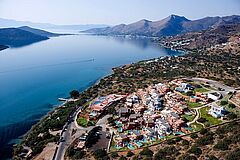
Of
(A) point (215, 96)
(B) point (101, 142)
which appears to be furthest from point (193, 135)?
(A) point (215, 96)

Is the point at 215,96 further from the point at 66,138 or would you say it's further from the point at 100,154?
the point at 66,138

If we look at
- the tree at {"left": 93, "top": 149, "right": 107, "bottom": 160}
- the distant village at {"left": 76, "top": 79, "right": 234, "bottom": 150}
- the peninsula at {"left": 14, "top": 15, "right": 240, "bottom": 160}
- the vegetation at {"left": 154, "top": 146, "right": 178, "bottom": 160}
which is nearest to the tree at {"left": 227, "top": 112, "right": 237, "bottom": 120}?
the peninsula at {"left": 14, "top": 15, "right": 240, "bottom": 160}

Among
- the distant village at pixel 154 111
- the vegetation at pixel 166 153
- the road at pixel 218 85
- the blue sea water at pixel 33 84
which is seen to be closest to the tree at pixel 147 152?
the vegetation at pixel 166 153

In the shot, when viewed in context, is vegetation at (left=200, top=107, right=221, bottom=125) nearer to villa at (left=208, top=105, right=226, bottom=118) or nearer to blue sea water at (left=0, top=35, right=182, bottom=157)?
villa at (left=208, top=105, right=226, bottom=118)

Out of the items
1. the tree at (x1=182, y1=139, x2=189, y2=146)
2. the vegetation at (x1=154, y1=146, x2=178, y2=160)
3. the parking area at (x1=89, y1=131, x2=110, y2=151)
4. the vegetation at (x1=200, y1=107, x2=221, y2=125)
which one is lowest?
the parking area at (x1=89, y1=131, x2=110, y2=151)

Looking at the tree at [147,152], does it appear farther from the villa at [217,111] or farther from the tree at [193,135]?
the villa at [217,111]

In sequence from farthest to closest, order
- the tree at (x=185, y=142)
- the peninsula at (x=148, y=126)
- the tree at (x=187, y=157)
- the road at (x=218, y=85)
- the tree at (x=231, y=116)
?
the road at (x=218, y=85) < the tree at (x=231, y=116) < the tree at (x=185, y=142) < the peninsula at (x=148, y=126) < the tree at (x=187, y=157)
